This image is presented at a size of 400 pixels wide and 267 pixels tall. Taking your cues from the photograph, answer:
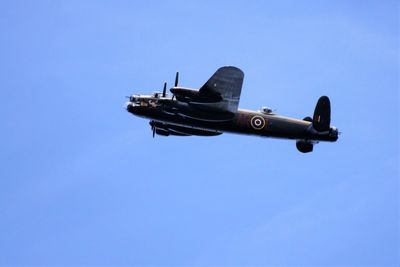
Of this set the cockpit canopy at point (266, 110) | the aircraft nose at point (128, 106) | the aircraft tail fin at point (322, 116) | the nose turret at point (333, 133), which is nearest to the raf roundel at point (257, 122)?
the cockpit canopy at point (266, 110)

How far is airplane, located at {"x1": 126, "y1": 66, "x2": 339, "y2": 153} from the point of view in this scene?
180 ft

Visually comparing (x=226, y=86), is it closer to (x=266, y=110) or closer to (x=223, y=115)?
(x=223, y=115)

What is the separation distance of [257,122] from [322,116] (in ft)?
15.2

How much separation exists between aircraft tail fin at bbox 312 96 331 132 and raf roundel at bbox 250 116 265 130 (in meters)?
3.62

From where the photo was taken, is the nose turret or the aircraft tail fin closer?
the aircraft tail fin

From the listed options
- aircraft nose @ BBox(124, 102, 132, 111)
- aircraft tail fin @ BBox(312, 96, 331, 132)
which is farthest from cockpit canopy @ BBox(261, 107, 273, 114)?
aircraft nose @ BBox(124, 102, 132, 111)

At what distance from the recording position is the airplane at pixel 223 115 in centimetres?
5491

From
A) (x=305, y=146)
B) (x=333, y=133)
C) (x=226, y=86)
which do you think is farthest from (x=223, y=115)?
(x=333, y=133)

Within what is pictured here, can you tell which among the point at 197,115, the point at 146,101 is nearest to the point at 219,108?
the point at 197,115

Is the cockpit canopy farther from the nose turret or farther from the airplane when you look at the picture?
the nose turret

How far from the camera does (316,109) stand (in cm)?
5684

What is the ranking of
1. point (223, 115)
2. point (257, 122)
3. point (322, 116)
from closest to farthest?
1. point (223, 115)
2. point (322, 116)
3. point (257, 122)

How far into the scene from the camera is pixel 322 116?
56500mm

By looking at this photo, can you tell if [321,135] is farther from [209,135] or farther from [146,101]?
[146,101]
